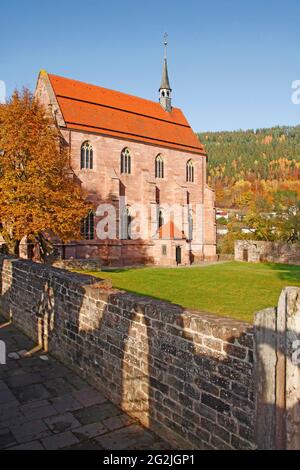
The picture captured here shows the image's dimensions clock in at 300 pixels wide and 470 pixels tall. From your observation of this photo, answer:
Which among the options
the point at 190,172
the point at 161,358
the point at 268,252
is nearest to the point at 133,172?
the point at 190,172

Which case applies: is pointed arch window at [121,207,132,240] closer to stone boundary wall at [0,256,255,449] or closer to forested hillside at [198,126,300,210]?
stone boundary wall at [0,256,255,449]

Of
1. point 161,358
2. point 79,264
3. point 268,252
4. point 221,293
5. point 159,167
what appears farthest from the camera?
point 159,167

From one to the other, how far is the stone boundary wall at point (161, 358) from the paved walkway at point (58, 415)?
0.25 meters

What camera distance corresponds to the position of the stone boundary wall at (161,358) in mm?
4020

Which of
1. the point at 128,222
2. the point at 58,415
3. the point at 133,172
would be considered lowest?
the point at 58,415

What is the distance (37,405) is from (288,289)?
4869mm

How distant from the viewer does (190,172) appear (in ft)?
133

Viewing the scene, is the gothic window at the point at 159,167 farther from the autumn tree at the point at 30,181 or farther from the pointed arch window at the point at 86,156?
the autumn tree at the point at 30,181

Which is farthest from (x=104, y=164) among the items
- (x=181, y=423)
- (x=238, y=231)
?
(x=181, y=423)

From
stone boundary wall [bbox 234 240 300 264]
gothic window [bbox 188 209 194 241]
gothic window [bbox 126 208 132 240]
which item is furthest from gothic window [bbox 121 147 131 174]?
stone boundary wall [bbox 234 240 300 264]

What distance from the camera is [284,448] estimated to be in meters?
3.47

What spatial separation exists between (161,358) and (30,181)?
15.3 meters

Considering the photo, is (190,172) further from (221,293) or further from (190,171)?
(221,293)

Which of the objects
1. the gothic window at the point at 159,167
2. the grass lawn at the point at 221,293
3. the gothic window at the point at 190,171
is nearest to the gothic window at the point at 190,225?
the gothic window at the point at 190,171
